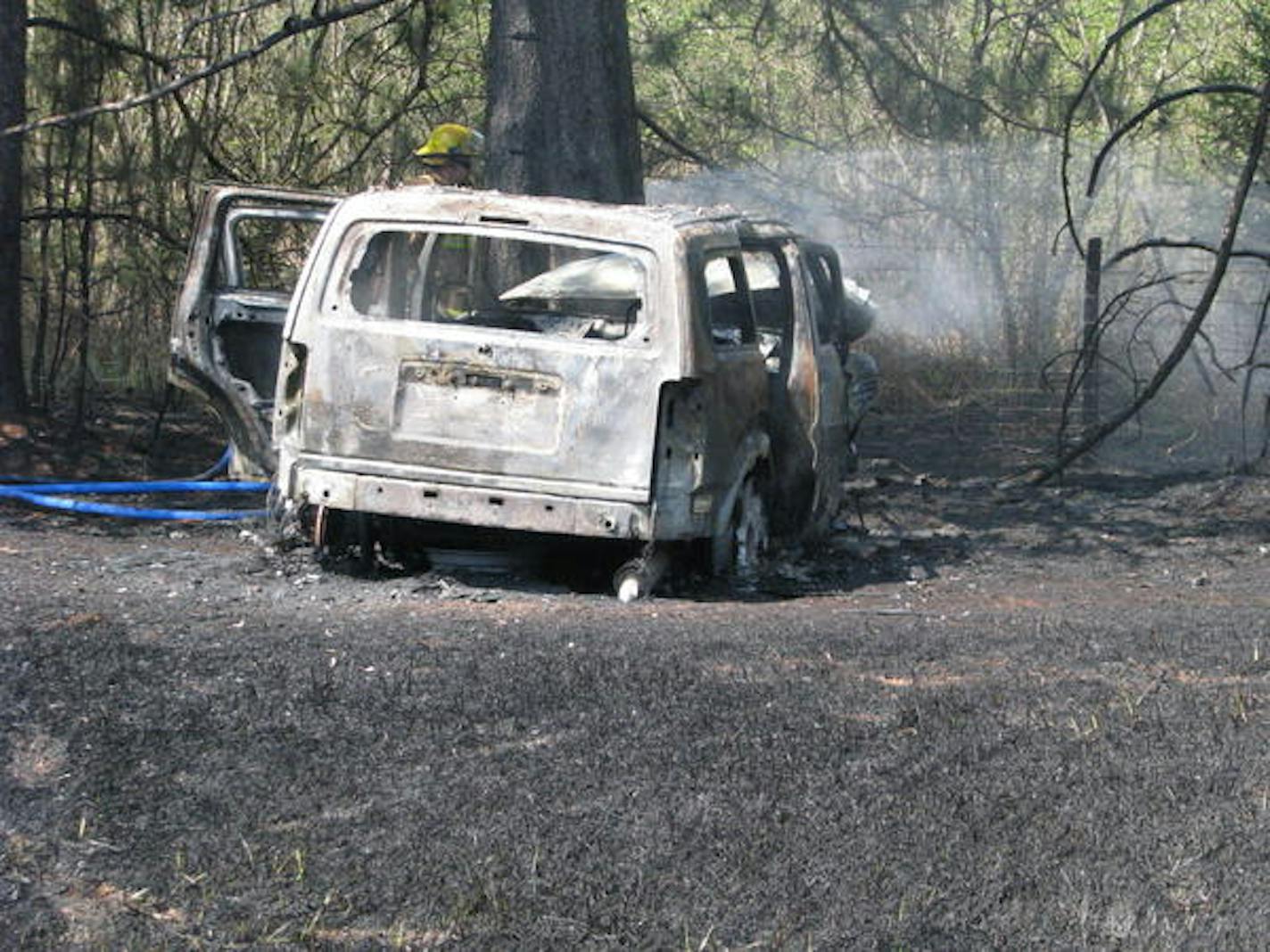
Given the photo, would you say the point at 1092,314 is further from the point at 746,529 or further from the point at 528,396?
the point at 528,396

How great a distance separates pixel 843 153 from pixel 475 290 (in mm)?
10572

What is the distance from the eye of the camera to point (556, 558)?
940 cm

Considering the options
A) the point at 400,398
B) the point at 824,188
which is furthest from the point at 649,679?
the point at 824,188

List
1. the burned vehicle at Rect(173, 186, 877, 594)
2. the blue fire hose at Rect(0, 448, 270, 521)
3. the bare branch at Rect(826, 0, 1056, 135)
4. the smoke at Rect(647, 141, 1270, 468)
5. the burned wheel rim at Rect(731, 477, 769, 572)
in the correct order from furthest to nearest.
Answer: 1. the smoke at Rect(647, 141, 1270, 468)
2. the bare branch at Rect(826, 0, 1056, 135)
3. the blue fire hose at Rect(0, 448, 270, 521)
4. the burned wheel rim at Rect(731, 477, 769, 572)
5. the burned vehicle at Rect(173, 186, 877, 594)

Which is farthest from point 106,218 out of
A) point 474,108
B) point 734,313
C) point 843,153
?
point 843,153

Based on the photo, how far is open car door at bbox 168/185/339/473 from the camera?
422 inches

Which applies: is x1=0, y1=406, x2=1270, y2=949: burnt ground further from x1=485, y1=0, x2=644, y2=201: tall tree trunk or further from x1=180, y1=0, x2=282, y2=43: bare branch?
x1=180, y1=0, x2=282, y2=43: bare branch

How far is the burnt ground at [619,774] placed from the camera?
4844mm

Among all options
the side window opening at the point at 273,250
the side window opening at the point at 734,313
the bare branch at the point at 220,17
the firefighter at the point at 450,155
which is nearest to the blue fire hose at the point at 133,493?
the firefighter at the point at 450,155

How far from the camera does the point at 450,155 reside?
12188mm

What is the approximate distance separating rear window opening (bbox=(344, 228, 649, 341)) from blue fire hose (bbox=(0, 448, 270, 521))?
1.36m

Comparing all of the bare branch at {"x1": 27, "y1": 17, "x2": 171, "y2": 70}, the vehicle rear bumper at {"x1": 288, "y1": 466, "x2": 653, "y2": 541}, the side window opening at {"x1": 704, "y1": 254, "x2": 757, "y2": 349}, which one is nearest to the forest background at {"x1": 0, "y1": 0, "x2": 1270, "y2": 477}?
the bare branch at {"x1": 27, "y1": 17, "x2": 171, "y2": 70}

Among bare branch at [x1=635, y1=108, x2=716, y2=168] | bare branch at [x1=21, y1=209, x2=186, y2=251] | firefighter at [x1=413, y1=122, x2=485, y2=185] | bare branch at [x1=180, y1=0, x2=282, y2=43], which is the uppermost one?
bare branch at [x1=180, y1=0, x2=282, y2=43]

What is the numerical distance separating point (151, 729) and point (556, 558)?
12.3 feet
